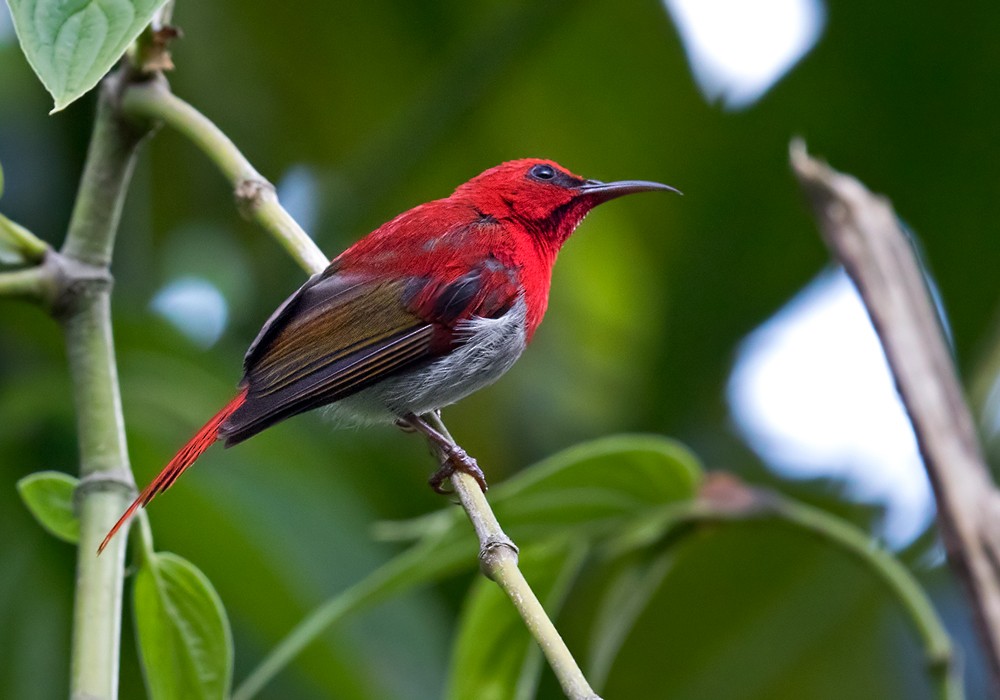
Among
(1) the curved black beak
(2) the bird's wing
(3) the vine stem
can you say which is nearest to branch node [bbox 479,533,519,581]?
(3) the vine stem

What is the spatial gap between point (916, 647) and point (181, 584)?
11.7ft

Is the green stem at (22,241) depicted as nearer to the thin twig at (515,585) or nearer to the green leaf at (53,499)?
the green leaf at (53,499)

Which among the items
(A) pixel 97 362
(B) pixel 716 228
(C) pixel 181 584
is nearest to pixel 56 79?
(A) pixel 97 362

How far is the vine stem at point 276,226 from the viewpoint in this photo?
70.4 inches

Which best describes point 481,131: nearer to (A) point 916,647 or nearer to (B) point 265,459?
(B) point 265,459

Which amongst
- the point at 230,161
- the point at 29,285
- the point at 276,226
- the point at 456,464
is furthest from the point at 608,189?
the point at 29,285

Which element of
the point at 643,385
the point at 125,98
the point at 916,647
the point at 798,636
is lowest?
the point at 916,647

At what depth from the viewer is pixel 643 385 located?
4.19 m

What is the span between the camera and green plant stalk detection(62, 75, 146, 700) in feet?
6.08

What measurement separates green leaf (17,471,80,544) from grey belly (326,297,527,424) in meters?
0.88

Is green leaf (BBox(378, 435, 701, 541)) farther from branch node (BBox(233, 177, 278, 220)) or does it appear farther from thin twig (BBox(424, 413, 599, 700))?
branch node (BBox(233, 177, 278, 220))

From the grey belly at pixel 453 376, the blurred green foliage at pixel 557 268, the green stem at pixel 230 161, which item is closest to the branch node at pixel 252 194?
the green stem at pixel 230 161

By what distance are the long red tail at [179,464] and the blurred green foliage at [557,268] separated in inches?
40.8

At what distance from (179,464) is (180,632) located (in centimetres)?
30
